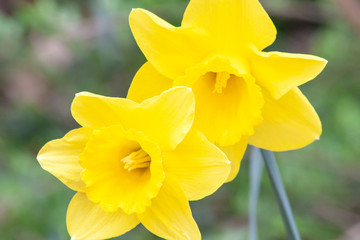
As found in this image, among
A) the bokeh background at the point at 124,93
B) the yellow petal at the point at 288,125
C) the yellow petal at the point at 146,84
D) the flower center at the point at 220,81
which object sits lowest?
the bokeh background at the point at 124,93

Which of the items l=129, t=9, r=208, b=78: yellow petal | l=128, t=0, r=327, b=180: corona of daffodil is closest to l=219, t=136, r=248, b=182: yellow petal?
l=128, t=0, r=327, b=180: corona of daffodil

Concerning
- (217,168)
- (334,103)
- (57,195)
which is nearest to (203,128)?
(217,168)

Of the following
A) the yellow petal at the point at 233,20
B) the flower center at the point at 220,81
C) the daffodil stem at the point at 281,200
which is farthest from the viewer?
the flower center at the point at 220,81

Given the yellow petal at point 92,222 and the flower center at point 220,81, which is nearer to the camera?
the yellow petal at point 92,222

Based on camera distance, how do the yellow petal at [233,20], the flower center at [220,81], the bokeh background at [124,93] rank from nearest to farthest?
the yellow petal at [233,20], the flower center at [220,81], the bokeh background at [124,93]

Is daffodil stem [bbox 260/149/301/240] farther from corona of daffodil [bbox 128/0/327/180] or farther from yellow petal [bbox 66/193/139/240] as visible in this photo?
yellow petal [bbox 66/193/139/240]

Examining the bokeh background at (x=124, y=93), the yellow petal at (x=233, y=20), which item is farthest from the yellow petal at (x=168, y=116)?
the bokeh background at (x=124, y=93)

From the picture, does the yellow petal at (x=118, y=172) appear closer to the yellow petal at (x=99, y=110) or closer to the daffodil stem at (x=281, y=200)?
the yellow petal at (x=99, y=110)

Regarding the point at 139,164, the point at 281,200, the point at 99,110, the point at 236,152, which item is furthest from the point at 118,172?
the point at 281,200
